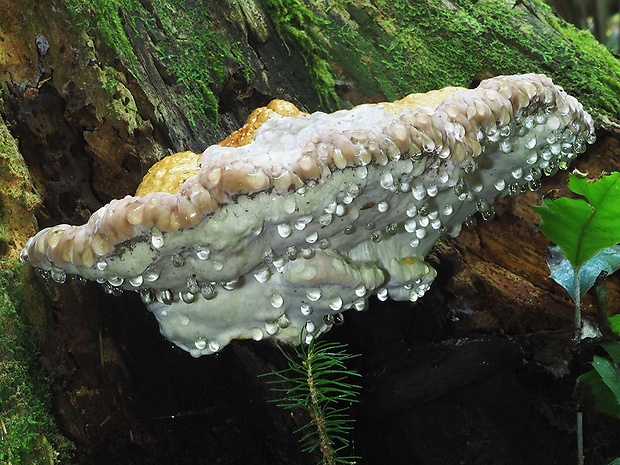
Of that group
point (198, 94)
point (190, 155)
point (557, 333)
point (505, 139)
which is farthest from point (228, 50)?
point (557, 333)

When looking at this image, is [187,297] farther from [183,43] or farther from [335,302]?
[183,43]

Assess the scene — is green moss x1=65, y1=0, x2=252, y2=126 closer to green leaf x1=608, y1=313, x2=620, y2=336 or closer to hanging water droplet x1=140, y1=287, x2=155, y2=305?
hanging water droplet x1=140, y1=287, x2=155, y2=305

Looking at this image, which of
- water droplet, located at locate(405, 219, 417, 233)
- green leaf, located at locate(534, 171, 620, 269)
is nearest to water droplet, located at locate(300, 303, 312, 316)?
water droplet, located at locate(405, 219, 417, 233)

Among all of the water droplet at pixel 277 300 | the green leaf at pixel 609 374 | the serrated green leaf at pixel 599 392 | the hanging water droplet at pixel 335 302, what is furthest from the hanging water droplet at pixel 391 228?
the serrated green leaf at pixel 599 392

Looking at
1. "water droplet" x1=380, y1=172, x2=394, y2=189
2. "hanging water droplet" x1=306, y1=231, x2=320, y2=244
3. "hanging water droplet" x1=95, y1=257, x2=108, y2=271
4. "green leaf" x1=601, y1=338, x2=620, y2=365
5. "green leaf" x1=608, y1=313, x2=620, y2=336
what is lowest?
"green leaf" x1=601, y1=338, x2=620, y2=365

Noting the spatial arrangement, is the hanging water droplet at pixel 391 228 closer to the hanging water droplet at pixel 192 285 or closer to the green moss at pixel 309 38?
the hanging water droplet at pixel 192 285

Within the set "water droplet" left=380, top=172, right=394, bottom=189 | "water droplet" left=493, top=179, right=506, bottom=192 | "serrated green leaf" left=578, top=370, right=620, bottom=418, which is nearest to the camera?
"water droplet" left=380, top=172, right=394, bottom=189
